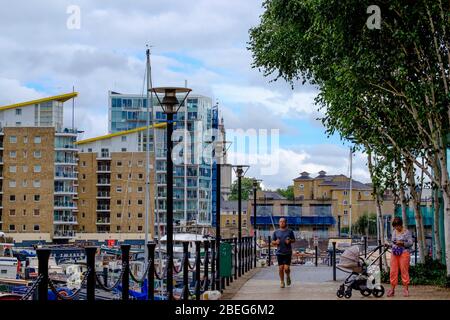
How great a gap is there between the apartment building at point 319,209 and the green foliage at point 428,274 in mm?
97673

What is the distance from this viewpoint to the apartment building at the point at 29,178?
112438mm

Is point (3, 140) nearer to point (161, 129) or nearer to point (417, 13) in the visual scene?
point (161, 129)

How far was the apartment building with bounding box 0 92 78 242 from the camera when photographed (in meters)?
112

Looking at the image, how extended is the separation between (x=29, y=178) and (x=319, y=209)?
46.5 metres

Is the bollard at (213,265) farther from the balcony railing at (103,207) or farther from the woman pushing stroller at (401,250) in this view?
the balcony railing at (103,207)

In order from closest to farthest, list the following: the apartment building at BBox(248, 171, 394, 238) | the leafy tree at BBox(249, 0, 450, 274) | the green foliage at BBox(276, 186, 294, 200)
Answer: the leafy tree at BBox(249, 0, 450, 274)
the apartment building at BBox(248, 171, 394, 238)
the green foliage at BBox(276, 186, 294, 200)

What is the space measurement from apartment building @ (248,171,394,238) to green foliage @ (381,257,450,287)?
97673mm

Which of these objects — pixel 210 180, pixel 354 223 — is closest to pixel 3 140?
pixel 210 180

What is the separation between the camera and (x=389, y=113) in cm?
2373

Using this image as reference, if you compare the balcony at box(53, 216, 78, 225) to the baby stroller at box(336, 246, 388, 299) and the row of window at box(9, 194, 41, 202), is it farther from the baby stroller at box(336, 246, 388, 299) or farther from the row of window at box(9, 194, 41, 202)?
the baby stroller at box(336, 246, 388, 299)

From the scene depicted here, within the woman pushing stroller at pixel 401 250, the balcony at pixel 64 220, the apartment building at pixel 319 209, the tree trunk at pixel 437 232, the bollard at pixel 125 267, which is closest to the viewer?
the bollard at pixel 125 267

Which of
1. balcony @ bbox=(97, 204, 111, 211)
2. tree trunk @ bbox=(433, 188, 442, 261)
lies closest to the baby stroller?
tree trunk @ bbox=(433, 188, 442, 261)

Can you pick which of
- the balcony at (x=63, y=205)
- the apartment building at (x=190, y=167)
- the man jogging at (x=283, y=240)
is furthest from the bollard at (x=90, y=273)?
the balcony at (x=63, y=205)

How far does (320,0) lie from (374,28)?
4.82 ft
